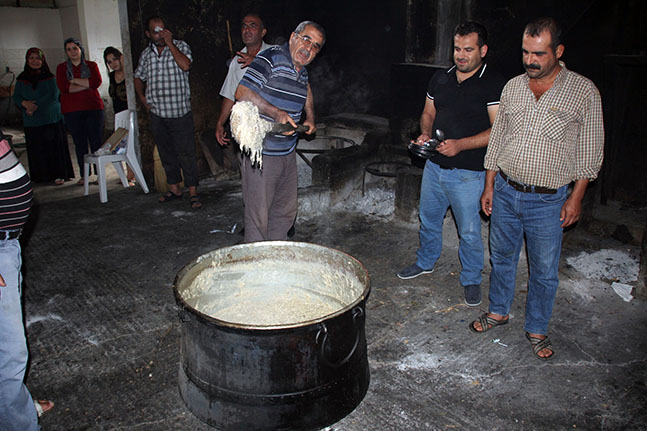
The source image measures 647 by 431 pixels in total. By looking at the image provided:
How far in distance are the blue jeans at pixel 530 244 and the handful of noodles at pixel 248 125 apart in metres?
1.78

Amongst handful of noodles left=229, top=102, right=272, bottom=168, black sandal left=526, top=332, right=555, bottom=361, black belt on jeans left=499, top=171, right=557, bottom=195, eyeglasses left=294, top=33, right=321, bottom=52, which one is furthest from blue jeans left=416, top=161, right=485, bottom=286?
handful of noodles left=229, top=102, right=272, bottom=168

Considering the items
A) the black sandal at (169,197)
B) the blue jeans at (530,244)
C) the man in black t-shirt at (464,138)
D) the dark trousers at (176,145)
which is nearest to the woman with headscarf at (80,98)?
the dark trousers at (176,145)

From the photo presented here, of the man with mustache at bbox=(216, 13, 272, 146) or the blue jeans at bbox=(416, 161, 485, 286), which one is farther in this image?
the man with mustache at bbox=(216, 13, 272, 146)

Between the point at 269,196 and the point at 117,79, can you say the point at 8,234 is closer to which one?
the point at 269,196

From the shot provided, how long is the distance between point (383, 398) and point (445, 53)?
481 cm

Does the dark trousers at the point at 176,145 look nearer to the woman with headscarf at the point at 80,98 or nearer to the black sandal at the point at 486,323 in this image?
the woman with headscarf at the point at 80,98

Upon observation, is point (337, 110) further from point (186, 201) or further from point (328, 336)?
point (328, 336)

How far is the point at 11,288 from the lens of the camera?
256 cm

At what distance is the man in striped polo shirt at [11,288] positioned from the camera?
2482mm

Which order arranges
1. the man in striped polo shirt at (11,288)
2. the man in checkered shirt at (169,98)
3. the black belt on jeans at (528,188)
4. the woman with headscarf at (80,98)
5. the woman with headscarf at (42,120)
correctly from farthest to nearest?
the woman with headscarf at (42,120)
the woman with headscarf at (80,98)
the man in checkered shirt at (169,98)
the black belt on jeans at (528,188)
the man in striped polo shirt at (11,288)

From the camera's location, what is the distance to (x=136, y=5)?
6.82 metres

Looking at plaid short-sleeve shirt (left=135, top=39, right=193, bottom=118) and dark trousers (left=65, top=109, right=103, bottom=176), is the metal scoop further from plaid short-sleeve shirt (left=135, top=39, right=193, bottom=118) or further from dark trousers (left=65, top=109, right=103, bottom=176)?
dark trousers (left=65, top=109, right=103, bottom=176)

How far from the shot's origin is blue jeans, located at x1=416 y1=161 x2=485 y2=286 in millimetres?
4223

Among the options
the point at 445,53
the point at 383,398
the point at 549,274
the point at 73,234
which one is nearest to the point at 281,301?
the point at 383,398
